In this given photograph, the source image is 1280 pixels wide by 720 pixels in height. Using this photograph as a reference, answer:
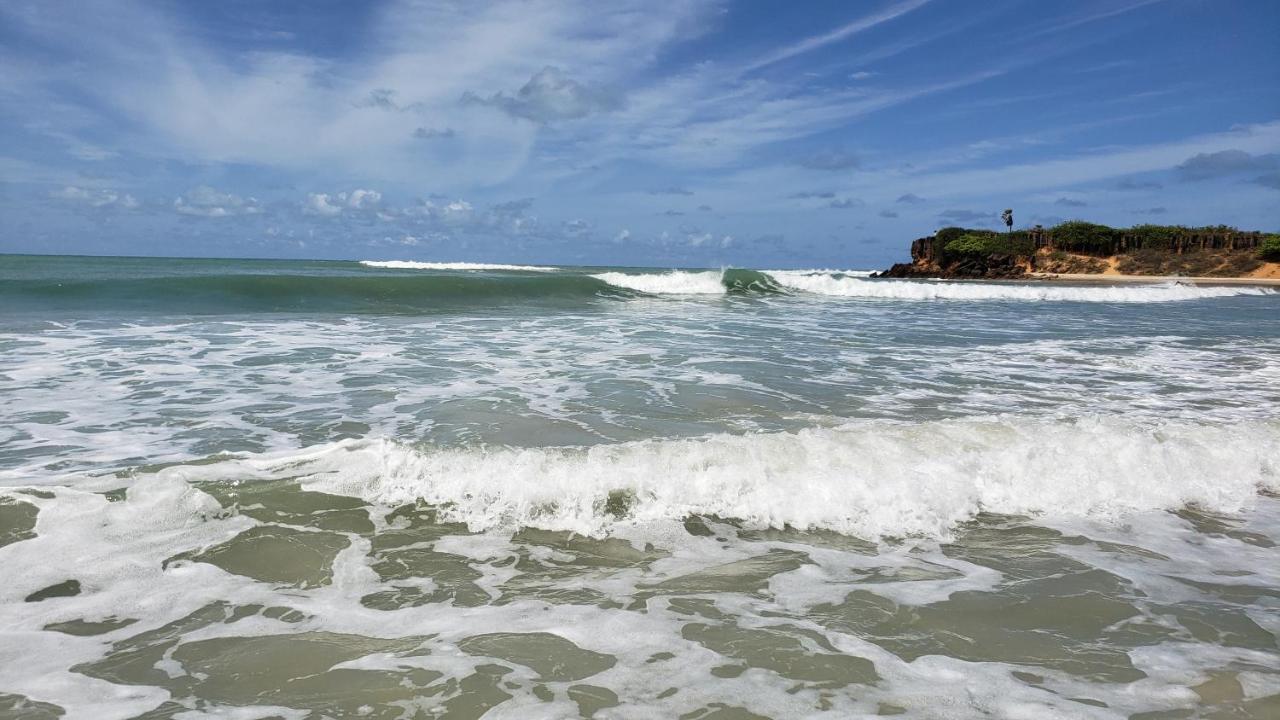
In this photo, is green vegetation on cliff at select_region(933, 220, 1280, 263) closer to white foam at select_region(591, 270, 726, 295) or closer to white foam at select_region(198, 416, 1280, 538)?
white foam at select_region(591, 270, 726, 295)

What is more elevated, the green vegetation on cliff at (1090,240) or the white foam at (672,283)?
the green vegetation on cliff at (1090,240)

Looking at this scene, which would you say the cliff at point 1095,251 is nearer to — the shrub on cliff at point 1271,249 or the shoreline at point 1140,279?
the shrub on cliff at point 1271,249

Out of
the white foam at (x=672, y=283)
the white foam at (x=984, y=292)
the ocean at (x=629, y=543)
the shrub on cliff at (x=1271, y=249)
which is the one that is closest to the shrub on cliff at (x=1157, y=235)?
the shrub on cliff at (x=1271, y=249)

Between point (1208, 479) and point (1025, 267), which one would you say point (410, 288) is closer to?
point (1208, 479)

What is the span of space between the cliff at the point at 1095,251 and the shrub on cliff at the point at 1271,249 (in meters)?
0.05

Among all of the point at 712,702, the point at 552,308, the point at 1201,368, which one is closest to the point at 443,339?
the point at 552,308

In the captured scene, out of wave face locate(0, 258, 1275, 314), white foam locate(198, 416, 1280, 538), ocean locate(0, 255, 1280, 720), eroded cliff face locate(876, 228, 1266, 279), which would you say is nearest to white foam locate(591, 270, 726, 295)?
wave face locate(0, 258, 1275, 314)

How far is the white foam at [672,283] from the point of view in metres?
29.4

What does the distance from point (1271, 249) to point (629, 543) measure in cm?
6667

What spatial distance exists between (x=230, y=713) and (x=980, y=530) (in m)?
3.73

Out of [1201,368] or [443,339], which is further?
[443,339]

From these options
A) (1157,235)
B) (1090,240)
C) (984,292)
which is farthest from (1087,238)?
(984,292)

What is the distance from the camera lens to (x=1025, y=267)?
58.3 meters

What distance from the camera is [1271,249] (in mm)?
51031
